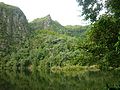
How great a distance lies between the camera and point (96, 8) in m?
21.7

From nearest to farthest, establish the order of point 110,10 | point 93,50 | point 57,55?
1. point 110,10
2. point 93,50
3. point 57,55

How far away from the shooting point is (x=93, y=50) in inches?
869

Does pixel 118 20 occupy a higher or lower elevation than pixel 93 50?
higher

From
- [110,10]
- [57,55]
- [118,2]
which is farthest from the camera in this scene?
[57,55]

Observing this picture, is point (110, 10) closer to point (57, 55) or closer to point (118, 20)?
point (118, 20)

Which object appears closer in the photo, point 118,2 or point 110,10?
point 118,2

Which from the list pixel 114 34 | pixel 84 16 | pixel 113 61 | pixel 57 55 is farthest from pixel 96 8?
pixel 57 55

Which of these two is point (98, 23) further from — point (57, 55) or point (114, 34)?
point (57, 55)

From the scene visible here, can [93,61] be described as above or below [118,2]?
below

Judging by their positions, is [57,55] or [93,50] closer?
[93,50]

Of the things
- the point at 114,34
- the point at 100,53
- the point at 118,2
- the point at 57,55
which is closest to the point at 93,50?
the point at 100,53

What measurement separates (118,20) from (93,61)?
4.84 m

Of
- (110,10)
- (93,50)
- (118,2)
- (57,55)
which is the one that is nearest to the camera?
(118,2)

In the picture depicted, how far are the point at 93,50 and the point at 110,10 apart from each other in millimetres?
3561
